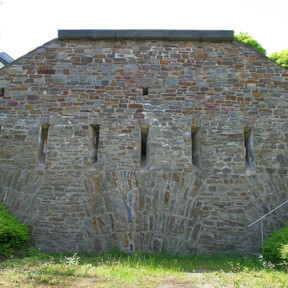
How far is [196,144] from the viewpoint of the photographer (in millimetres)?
8109

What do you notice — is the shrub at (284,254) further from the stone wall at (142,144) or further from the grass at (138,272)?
the stone wall at (142,144)

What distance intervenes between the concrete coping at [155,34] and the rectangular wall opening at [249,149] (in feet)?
8.66

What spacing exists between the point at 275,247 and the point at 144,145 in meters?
3.89

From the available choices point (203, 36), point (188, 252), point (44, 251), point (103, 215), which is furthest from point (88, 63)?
point (188, 252)

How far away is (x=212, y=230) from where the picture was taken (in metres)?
7.40

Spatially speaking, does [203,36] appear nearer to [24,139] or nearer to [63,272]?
[24,139]

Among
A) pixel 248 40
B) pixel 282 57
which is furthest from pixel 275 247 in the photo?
pixel 282 57

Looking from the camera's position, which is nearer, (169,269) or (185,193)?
(169,269)

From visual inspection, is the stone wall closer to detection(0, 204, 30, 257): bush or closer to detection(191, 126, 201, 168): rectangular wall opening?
detection(191, 126, 201, 168): rectangular wall opening

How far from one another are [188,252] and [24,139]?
16.4 feet

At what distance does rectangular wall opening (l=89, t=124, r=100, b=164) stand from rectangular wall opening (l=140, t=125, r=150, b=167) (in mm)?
1188

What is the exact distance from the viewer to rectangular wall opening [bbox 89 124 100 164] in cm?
802

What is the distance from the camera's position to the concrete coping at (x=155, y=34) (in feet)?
28.1

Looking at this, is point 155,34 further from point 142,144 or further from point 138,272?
point 138,272
